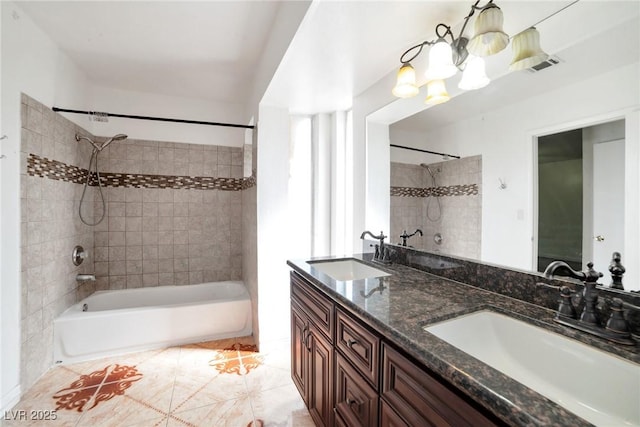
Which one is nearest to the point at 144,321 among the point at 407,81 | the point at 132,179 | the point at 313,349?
the point at 132,179

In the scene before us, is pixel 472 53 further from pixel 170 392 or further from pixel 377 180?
pixel 170 392

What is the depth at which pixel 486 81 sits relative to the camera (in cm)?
125

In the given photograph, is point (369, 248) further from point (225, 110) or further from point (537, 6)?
point (225, 110)

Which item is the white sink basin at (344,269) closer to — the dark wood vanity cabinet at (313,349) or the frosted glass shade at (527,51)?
the dark wood vanity cabinet at (313,349)

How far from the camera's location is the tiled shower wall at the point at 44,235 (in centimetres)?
185

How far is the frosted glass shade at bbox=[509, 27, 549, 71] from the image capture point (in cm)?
107

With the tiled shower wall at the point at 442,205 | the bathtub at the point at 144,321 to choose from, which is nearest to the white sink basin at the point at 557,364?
Answer: the tiled shower wall at the point at 442,205

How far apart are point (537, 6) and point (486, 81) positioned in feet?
0.96

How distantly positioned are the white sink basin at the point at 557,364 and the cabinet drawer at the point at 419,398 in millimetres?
140

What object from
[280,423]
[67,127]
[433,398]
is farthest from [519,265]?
[67,127]

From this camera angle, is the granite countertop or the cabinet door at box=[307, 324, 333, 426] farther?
the cabinet door at box=[307, 324, 333, 426]

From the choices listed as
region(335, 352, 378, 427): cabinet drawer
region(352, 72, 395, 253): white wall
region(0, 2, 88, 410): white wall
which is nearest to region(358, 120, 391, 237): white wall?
region(352, 72, 395, 253): white wall

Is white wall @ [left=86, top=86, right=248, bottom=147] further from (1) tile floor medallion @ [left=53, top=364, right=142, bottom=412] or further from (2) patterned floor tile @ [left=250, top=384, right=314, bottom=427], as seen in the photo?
(2) patterned floor tile @ [left=250, top=384, right=314, bottom=427]

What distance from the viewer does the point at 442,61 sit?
4.39ft
